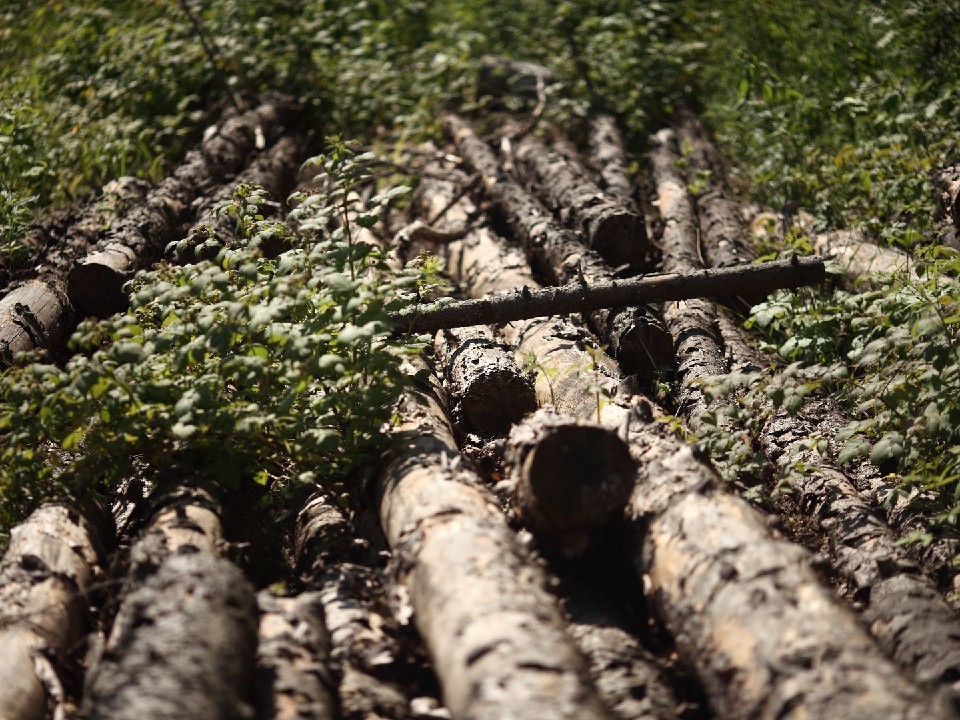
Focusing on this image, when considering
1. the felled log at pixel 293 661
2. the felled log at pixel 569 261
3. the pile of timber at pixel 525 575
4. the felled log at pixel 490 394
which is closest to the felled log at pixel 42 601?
the pile of timber at pixel 525 575

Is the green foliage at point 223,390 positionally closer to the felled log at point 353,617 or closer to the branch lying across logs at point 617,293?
the felled log at point 353,617

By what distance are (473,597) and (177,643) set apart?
0.84 metres

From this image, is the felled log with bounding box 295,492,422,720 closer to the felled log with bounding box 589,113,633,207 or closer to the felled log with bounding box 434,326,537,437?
the felled log with bounding box 434,326,537,437

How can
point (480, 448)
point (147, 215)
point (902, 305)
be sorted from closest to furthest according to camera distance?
1. point (902, 305)
2. point (480, 448)
3. point (147, 215)

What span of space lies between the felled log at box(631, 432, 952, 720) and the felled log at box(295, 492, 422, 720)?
2.90ft

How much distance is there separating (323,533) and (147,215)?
344cm

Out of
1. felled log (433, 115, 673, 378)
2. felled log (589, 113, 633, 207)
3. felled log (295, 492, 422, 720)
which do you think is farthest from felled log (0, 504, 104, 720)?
felled log (589, 113, 633, 207)

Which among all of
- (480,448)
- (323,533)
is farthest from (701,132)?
(323,533)

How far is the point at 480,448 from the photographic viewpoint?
15.5 feet

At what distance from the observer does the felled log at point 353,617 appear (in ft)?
10.3

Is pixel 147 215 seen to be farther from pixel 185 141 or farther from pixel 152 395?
pixel 152 395

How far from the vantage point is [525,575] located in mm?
3215

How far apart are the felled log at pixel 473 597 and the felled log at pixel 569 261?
1.49m

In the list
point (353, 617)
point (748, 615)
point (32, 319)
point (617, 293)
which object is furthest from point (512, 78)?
point (748, 615)
